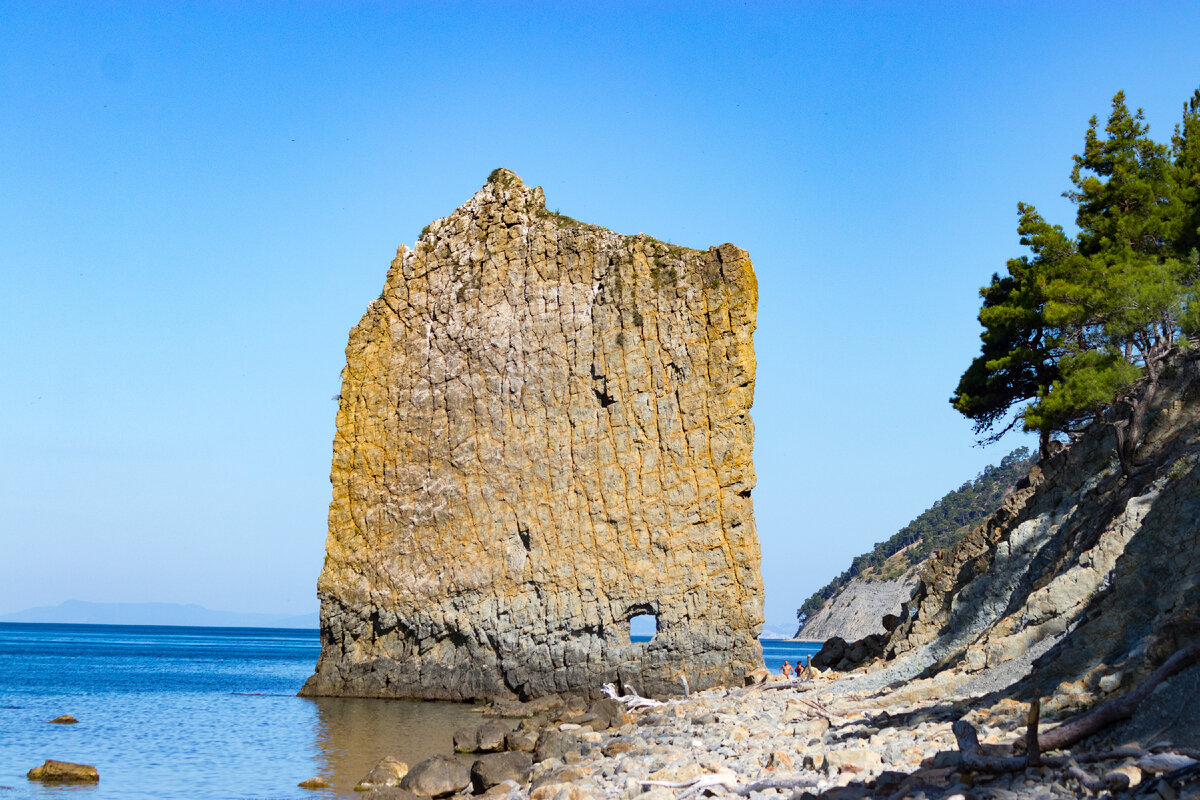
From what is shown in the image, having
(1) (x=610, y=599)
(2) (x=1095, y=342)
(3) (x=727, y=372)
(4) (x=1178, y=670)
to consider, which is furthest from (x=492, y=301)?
(4) (x=1178, y=670)

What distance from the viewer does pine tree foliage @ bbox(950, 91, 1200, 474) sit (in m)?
22.6

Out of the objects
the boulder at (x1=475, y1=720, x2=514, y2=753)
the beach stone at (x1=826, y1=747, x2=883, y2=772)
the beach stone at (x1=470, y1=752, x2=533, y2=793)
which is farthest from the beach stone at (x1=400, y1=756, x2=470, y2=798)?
the beach stone at (x1=826, y1=747, x2=883, y2=772)

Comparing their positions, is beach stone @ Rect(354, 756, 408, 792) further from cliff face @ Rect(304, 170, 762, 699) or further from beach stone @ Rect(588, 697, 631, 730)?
cliff face @ Rect(304, 170, 762, 699)

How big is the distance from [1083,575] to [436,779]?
11.5 metres

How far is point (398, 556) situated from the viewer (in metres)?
37.2

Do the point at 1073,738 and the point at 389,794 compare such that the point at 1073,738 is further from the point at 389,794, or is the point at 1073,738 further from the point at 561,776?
the point at 389,794

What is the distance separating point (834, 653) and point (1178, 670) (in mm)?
25198

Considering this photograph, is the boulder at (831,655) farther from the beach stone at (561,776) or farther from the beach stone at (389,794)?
the beach stone at (389,794)

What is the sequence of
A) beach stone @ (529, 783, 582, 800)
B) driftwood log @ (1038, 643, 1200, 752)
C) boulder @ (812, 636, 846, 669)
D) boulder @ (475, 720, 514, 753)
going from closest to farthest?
driftwood log @ (1038, 643, 1200, 752) < beach stone @ (529, 783, 582, 800) < boulder @ (475, 720, 514, 753) < boulder @ (812, 636, 846, 669)

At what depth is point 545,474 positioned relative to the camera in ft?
119

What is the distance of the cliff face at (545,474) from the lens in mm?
34750

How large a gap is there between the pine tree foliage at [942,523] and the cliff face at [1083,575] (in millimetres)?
104734

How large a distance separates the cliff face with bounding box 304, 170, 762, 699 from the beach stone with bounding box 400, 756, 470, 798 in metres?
14.9

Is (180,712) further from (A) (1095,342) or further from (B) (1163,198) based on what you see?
(B) (1163,198)
